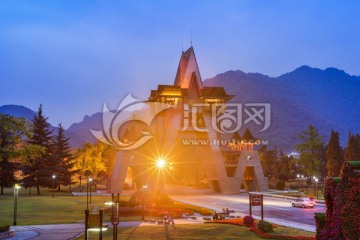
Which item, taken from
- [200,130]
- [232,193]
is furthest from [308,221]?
[200,130]

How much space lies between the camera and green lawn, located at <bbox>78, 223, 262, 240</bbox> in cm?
2192

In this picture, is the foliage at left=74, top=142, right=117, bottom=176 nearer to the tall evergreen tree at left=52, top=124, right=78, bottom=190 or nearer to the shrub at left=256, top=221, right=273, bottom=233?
the tall evergreen tree at left=52, top=124, right=78, bottom=190

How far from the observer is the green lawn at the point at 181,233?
21.9 m

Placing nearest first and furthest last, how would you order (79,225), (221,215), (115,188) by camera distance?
(79,225), (221,215), (115,188)

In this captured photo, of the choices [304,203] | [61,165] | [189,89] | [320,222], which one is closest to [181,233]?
[320,222]

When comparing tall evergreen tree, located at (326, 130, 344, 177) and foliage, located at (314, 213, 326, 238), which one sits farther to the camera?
tall evergreen tree, located at (326, 130, 344, 177)

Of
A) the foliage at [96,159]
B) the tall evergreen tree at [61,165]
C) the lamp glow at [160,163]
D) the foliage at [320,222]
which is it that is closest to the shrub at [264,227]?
the foliage at [320,222]

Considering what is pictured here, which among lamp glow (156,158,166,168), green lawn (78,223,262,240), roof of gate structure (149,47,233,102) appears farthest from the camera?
roof of gate structure (149,47,233,102)

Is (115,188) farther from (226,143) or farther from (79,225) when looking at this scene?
(79,225)

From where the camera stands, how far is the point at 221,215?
32.0m

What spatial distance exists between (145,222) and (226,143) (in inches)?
1952

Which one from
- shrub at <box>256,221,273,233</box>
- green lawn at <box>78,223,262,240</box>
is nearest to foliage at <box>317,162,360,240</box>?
green lawn at <box>78,223,262,240</box>

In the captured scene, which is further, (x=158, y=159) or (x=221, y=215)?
(x=158, y=159)

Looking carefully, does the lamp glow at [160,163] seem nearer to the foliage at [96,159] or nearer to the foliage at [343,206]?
the foliage at [96,159]
